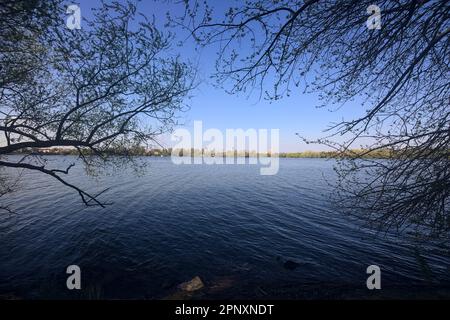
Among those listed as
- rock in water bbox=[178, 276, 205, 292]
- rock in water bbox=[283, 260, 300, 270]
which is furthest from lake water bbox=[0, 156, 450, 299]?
rock in water bbox=[178, 276, 205, 292]

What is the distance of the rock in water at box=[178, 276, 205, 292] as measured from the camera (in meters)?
12.3

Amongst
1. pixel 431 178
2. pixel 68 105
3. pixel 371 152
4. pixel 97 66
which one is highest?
pixel 97 66

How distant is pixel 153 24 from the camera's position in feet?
37.0

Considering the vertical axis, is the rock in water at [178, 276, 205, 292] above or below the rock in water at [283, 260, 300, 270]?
above

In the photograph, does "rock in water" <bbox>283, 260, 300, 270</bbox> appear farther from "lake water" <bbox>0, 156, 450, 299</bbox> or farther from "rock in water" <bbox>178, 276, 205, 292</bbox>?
"rock in water" <bbox>178, 276, 205, 292</bbox>

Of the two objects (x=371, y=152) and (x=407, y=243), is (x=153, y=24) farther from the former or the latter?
(x=407, y=243)

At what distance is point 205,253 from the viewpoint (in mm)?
17203

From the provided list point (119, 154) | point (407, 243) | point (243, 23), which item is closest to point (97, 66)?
point (119, 154)

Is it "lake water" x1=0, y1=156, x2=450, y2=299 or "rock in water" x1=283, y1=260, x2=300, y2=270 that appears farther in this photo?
"rock in water" x1=283, y1=260, x2=300, y2=270

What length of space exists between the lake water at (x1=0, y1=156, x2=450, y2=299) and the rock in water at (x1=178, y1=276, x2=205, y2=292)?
0.41 meters

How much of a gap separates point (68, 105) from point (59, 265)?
10651 mm

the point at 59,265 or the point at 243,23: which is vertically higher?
the point at 243,23

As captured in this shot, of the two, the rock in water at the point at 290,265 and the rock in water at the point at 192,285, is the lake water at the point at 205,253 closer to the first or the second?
the rock in water at the point at 290,265

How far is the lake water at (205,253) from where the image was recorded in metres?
12.6
